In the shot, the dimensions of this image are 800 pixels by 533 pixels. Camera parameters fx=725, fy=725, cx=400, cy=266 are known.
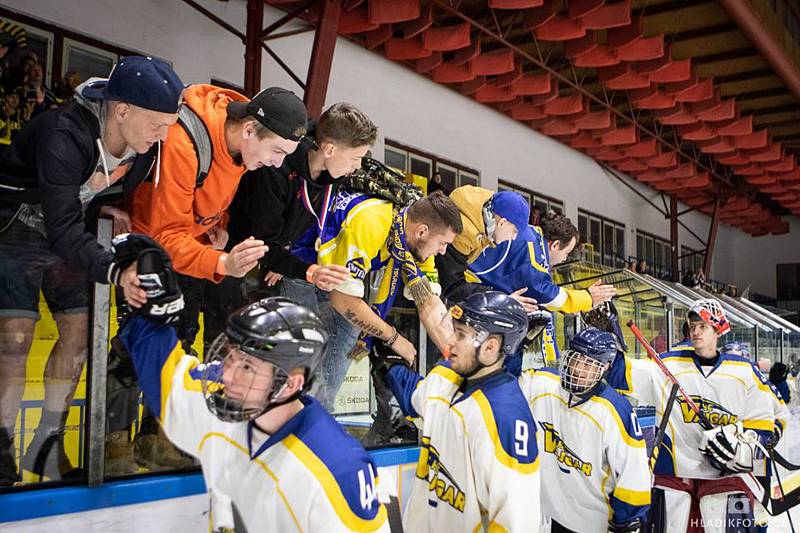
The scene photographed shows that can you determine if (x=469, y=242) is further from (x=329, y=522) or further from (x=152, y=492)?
(x=329, y=522)

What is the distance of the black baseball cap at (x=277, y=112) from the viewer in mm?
2053

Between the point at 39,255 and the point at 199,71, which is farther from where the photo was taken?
the point at 199,71

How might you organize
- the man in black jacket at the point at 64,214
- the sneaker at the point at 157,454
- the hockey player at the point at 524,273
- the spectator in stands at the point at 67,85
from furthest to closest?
the spectator in stands at the point at 67,85 < the hockey player at the point at 524,273 < the sneaker at the point at 157,454 < the man in black jacket at the point at 64,214

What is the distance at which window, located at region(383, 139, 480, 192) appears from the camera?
9.28 m

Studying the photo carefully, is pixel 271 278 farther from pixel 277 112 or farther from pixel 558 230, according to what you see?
pixel 558 230

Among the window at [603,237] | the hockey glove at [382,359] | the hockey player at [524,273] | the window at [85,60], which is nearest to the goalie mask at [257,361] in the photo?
the hockey glove at [382,359]

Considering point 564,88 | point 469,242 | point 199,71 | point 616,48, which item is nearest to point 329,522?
point 469,242

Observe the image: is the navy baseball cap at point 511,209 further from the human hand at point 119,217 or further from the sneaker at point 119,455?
the sneaker at point 119,455

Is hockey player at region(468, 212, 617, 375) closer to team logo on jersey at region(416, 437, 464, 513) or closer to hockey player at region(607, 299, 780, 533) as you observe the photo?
hockey player at region(607, 299, 780, 533)

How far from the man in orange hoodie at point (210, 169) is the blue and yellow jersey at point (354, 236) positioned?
0.49 m

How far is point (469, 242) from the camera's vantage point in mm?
3395

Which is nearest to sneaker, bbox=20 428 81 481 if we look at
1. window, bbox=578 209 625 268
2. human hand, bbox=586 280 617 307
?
human hand, bbox=586 280 617 307

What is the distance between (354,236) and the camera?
259 cm

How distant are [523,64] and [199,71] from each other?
213 inches
